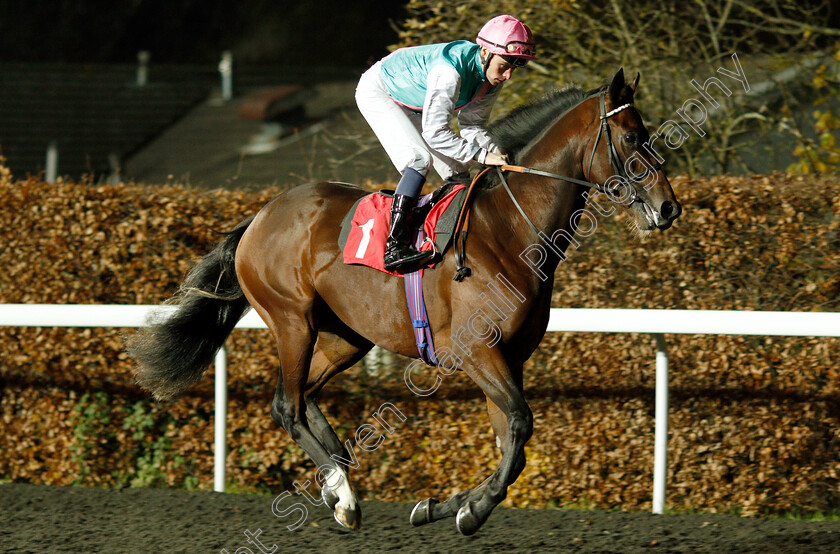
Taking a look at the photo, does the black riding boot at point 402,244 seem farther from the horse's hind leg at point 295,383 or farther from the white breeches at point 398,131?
the horse's hind leg at point 295,383

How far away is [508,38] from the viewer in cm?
346

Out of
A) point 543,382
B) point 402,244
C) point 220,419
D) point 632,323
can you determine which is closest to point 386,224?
point 402,244

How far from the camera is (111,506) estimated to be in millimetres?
4348

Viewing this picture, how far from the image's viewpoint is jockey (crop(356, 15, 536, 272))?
3.48 meters

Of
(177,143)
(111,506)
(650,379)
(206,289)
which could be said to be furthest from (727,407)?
(177,143)

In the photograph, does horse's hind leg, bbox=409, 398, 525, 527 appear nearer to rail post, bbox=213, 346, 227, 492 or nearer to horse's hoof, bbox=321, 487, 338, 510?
horse's hoof, bbox=321, 487, 338, 510

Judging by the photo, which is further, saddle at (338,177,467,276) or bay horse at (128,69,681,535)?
saddle at (338,177,467,276)

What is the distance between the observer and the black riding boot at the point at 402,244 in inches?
139

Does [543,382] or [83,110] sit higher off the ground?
[83,110]

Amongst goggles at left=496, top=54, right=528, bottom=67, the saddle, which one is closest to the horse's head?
goggles at left=496, top=54, right=528, bottom=67

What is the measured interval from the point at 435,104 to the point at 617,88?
0.67m

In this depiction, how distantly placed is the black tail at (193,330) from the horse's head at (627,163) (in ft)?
5.72

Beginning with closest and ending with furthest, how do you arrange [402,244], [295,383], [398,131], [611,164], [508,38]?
[611,164]
[508,38]
[402,244]
[398,131]
[295,383]

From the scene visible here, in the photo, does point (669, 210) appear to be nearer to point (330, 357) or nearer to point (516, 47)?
point (516, 47)
